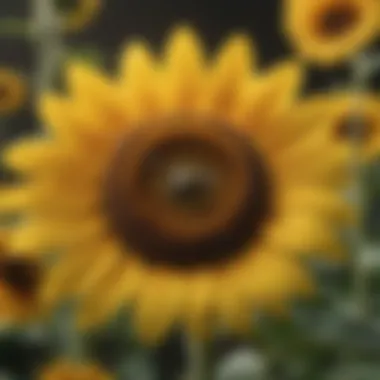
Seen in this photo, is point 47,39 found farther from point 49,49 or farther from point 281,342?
point 281,342

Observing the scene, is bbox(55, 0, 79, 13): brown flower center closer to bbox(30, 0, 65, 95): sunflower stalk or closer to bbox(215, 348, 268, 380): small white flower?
bbox(30, 0, 65, 95): sunflower stalk

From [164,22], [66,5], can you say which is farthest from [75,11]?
[164,22]

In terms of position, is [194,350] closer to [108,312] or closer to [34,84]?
[108,312]

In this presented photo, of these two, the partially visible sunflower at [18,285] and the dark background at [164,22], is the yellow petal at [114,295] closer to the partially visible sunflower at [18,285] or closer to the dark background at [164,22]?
the partially visible sunflower at [18,285]

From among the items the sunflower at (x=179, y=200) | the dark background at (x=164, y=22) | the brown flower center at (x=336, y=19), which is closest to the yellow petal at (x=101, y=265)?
the sunflower at (x=179, y=200)

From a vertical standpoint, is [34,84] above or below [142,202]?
above

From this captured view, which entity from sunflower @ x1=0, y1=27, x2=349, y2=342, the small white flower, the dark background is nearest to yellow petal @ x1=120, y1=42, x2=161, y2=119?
sunflower @ x1=0, y1=27, x2=349, y2=342

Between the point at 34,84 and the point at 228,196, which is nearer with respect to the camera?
the point at 228,196

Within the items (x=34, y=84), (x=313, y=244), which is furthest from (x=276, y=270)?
(x=34, y=84)
